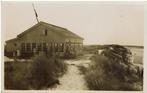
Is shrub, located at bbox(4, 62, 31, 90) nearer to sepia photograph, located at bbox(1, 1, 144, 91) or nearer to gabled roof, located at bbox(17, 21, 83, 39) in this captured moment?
sepia photograph, located at bbox(1, 1, 144, 91)

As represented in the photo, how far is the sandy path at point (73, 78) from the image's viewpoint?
1.15 metres

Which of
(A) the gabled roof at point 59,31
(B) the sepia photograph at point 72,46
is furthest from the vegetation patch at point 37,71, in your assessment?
(A) the gabled roof at point 59,31

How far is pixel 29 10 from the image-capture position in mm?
1148

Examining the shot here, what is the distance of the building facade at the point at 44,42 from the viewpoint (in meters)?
1.15

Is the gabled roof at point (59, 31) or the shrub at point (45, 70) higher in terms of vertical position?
the gabled roof at point (59, 31)

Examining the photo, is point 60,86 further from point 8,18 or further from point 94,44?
point 8,18

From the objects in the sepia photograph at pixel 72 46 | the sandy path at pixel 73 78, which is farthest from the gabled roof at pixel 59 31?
the sandy path at pixel 73 78

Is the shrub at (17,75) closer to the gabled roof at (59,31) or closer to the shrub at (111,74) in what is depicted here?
the gabled roof at (59,31)

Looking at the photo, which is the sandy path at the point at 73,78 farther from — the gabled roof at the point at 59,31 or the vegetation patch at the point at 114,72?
the gabled roof at the point at 59,31

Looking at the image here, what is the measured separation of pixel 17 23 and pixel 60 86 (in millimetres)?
429

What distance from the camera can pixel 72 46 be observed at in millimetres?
1156

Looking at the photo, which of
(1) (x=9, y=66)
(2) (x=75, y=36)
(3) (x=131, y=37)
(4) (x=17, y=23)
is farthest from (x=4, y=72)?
(3) (x=131, y=37)

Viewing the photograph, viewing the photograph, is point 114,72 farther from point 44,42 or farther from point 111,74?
point 44,42

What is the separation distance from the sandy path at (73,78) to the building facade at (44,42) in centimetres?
6
